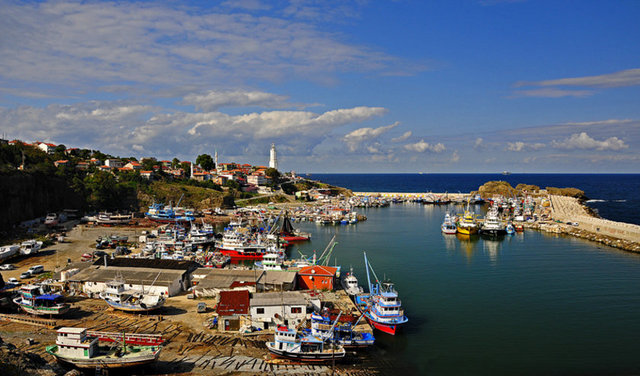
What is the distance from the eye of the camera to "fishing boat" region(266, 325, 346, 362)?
2016 cm

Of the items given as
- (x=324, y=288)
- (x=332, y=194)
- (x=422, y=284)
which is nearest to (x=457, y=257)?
(x=422, y=284)

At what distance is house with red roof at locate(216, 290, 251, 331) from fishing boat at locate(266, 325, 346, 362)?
3.53 meters

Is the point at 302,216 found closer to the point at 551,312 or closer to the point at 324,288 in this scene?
the point at 324,288

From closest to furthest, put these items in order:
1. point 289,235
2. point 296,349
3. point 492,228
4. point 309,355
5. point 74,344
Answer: point 74,344 → point 296,349 → point 309,355 → point 289,235 → point 492,228

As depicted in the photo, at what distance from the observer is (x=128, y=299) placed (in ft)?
87.0

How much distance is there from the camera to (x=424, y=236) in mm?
60156

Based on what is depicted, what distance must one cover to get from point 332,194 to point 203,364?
352ft

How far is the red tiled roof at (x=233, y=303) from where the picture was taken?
23.9 meters

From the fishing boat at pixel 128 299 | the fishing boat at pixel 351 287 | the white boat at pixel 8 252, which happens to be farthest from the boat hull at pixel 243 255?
the white boat at pixel 8 252

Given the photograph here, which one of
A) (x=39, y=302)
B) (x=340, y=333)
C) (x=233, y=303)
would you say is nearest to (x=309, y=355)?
(x=340, y=333)

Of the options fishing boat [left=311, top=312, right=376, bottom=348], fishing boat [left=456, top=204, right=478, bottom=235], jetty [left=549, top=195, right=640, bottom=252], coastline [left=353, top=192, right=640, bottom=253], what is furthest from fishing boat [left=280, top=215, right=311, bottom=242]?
jetty [left=549, top=195, right=640, bottom=252]

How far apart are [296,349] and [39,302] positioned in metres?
16.7

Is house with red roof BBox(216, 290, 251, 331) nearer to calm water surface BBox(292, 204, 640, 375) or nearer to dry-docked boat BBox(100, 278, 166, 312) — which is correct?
dry-docked boat BBox(100, 278, 166, 312)

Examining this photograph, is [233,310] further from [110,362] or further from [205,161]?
[205,161]
